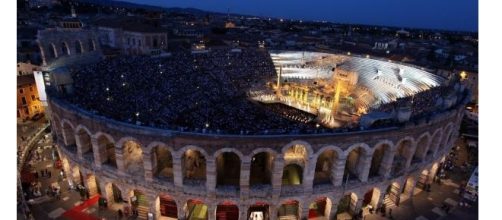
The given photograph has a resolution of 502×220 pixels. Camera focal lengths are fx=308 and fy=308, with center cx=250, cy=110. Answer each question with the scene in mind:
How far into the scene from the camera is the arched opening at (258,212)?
27.2m

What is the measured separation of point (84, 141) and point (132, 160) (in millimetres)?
4712

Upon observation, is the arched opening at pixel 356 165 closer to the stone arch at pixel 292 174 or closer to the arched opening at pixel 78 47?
the stone arch at pixel 292 174

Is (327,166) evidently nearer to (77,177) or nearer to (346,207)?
(346,207)

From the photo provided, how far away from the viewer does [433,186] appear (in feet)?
113

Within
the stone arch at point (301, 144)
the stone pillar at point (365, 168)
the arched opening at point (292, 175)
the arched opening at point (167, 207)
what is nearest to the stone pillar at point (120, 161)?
the arched opening at point (167, 207)

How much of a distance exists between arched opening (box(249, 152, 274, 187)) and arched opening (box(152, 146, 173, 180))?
24.0ft

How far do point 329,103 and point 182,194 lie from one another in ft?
112

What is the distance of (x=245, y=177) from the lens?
80.1 ft

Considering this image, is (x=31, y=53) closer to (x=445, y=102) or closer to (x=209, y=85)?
(x=209, y=85)

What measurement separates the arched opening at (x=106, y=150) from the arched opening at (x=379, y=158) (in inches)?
927

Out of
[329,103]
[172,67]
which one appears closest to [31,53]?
[172,67]

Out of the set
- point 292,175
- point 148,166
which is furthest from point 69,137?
point 292,175

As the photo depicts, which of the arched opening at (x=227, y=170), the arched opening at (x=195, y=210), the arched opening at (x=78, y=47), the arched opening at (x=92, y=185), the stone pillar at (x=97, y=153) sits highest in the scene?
the arched opening at (x=78, y=47)

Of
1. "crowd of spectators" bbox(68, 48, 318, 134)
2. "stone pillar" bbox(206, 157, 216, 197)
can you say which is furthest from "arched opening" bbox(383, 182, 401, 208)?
"stone pillar" bbox(206, 157, 216, 197)
